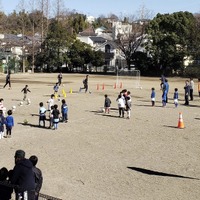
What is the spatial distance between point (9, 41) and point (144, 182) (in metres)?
65.1

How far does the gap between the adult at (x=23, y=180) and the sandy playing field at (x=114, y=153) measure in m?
3.27

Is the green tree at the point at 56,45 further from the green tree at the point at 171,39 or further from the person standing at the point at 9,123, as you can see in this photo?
the person standing at the point at 9,123

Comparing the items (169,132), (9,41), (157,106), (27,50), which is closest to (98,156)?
(169,132)

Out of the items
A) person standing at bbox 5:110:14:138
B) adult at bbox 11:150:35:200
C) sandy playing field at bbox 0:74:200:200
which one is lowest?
sandy playing field at bbox 0:74:200:200

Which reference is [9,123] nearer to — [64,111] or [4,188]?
[64,111]

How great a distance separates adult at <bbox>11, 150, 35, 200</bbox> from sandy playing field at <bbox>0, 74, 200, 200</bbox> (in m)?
3.27

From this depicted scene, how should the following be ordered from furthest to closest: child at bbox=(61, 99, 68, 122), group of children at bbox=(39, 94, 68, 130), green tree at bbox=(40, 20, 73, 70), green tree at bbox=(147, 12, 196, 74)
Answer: green tree at bbox=(40, 20, 73, 70), green tree at bbox=(147, 12, 196, 74), child at bbox=(61, 99, 68, 122), group of children at bbox=(39, 94, 68, 130)

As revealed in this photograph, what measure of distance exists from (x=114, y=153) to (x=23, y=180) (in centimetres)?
763

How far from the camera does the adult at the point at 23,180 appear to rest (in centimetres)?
643

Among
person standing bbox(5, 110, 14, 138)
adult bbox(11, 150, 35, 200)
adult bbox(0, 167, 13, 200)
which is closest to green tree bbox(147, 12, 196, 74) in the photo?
person standing bbox(5, 110, 14, 138)

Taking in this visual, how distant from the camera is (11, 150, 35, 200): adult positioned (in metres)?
6.43

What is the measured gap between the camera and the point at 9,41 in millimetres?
72625

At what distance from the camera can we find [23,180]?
643 cm

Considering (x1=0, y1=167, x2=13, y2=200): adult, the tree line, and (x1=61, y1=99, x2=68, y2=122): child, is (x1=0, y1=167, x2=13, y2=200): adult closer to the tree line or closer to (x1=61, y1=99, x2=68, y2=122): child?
(x1=61, y1=99, x2=68, y2=122): child
